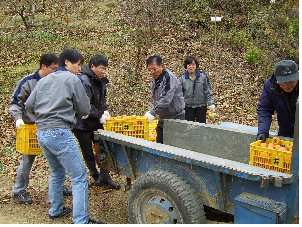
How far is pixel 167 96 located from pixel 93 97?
1.14 meters

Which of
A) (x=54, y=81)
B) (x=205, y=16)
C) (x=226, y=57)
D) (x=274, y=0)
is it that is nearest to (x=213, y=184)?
(x=54, y=81)

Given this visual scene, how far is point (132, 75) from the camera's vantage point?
12188mm

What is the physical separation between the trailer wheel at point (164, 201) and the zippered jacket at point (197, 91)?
3087mm

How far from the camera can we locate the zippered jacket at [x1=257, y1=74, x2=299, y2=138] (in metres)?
3.88

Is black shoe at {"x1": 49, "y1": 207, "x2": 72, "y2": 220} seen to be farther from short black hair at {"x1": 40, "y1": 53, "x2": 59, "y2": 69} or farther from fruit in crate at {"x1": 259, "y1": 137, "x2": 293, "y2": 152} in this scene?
fruit in crate at {"x1": 259, "y1": 137, "x2": 293, "y2": 152}

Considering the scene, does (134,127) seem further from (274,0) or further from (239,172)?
(274,0)

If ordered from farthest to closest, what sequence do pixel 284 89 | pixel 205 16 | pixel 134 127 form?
pixel 205 16, pixel 134 127, pixel 284 89

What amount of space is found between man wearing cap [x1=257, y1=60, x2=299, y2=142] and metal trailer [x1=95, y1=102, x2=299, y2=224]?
384 mm

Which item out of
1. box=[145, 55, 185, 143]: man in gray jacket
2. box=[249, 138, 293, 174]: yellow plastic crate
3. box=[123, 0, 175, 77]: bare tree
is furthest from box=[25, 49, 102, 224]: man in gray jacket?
box=[123, 0, 175, 77]: bare tree

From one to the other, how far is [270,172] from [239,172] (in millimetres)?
266

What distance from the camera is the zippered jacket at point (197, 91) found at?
21.3 ft

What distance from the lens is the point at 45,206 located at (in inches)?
200

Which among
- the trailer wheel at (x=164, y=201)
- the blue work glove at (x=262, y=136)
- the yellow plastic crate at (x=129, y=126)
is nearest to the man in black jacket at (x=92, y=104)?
the yellow plastic crate at (x=129, y=126)

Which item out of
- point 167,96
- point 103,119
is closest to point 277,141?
point 167,96
